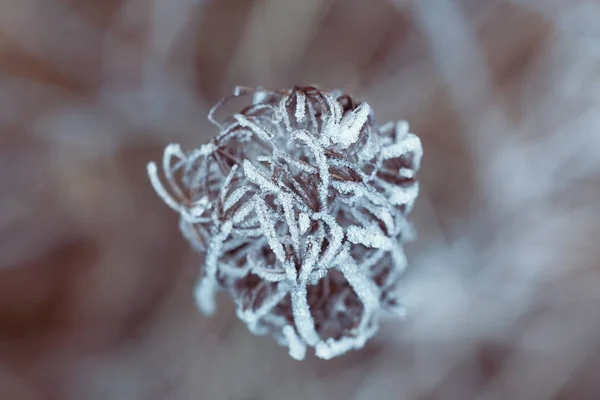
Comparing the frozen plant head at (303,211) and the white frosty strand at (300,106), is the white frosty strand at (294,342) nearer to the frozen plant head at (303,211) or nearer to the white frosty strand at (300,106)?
the frozen plant head at (303,211)

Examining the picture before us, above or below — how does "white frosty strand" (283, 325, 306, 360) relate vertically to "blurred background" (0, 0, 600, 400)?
below

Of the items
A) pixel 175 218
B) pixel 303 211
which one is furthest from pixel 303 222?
pixel 175 218

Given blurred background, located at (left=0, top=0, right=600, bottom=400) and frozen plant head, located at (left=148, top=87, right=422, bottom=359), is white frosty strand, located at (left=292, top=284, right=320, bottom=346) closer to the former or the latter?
frozen plant head, located at (left=148, top=87, right=422, bottom=359)

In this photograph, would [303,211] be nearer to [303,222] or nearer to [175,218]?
[303,222]

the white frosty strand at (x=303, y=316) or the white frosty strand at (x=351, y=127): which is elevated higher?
the white frosty strand at (x=351, y=127)

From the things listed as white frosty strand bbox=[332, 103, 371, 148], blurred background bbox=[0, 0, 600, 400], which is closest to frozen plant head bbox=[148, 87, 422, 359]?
white frosty strand bbox=[332, 103, 371, 148]

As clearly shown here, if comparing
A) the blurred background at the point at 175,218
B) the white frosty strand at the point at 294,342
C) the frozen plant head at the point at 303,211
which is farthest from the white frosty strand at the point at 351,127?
the blurred background at the point at 175,218

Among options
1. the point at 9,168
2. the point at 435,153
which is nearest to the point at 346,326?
the point at 435,153
